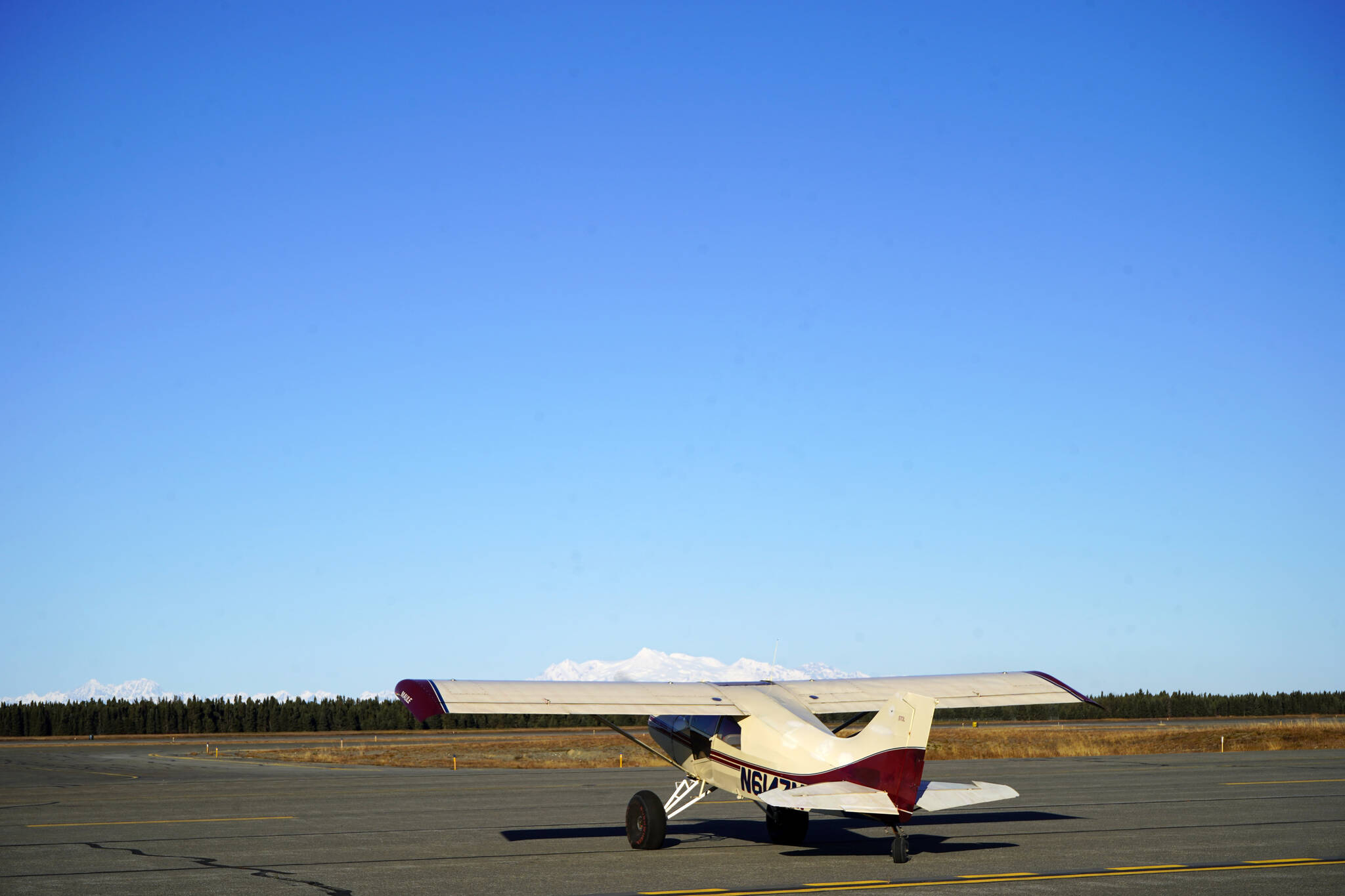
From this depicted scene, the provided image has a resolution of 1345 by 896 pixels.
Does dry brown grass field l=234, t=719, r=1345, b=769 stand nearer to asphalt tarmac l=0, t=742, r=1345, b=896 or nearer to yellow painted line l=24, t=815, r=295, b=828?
asphalt tarmac l=0, t=742, r=1345, b=896

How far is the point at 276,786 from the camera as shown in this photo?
32.5 m

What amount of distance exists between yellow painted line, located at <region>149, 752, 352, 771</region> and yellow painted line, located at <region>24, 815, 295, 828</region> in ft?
62.3

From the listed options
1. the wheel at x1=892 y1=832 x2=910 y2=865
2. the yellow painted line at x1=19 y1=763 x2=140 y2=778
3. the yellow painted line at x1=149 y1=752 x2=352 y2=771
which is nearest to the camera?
the wheel at x1=892 y1=832 x2=910 y2=865

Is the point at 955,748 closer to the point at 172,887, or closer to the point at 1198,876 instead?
the point at 1198,876

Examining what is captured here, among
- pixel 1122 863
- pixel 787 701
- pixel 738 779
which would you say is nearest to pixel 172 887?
pixel 738 779

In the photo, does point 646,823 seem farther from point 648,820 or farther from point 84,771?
point 84,771

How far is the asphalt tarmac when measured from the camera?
13945mm

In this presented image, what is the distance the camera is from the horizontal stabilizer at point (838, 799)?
48.6 ft

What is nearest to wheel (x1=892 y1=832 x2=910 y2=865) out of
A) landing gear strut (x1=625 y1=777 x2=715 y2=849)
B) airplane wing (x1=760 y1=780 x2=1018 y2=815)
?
airplane wing (x1=760 y1=780 x2=1018 y2=815)

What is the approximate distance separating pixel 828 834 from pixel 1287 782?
14.9 metres

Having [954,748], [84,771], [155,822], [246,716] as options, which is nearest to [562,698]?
[155,822]

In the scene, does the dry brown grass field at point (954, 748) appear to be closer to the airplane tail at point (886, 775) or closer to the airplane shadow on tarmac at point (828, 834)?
the airplane shadow on tarmac at point (828, 834)

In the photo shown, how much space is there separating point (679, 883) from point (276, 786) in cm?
2202

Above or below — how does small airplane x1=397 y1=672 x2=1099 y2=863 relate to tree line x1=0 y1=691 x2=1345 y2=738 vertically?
above
